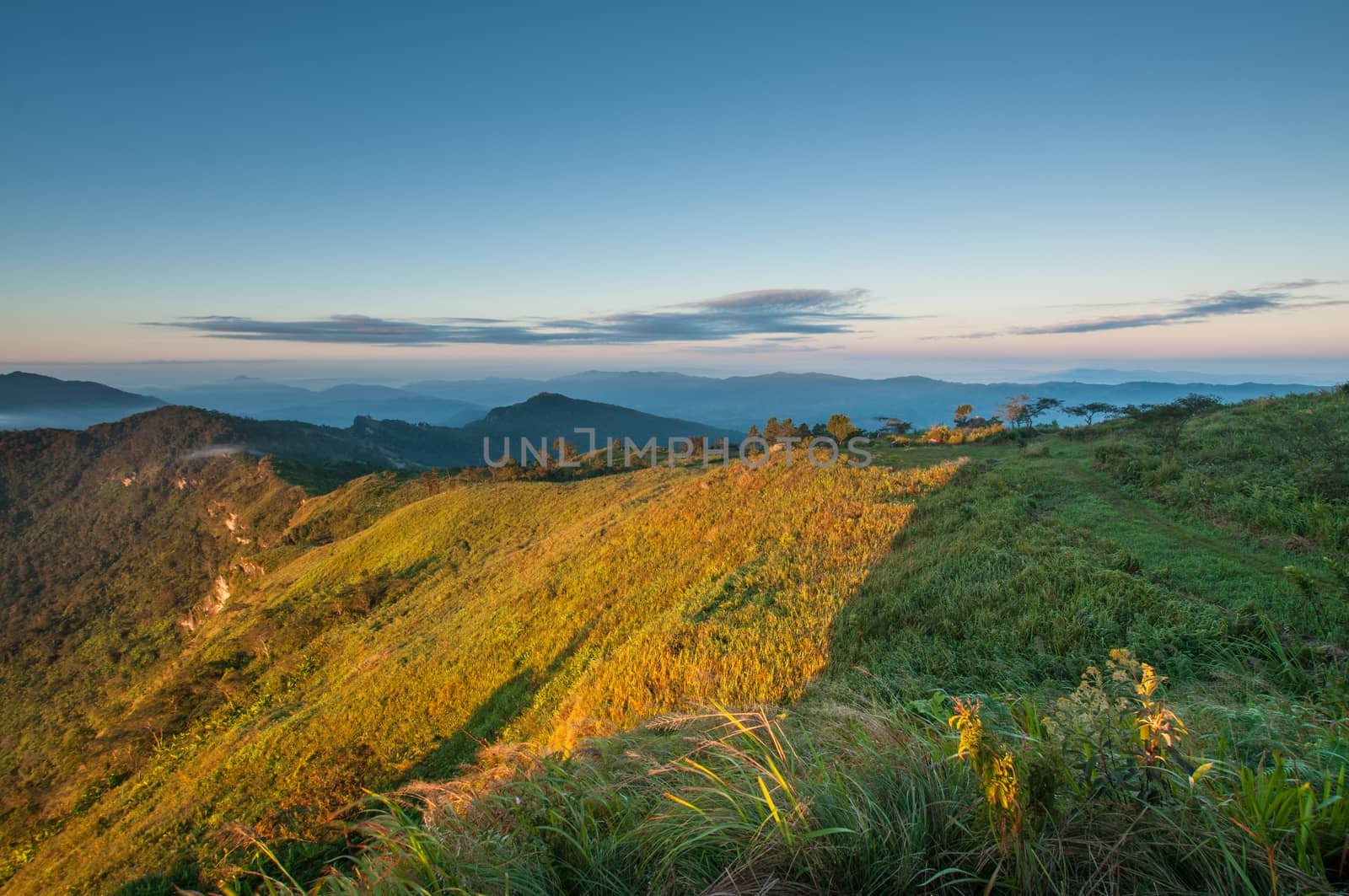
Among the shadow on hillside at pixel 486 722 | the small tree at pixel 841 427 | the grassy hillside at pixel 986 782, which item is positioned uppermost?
the grassy hillside at pixel 986 782

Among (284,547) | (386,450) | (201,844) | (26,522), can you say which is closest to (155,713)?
(201,844)

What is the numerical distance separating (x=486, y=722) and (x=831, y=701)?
7.45 metres

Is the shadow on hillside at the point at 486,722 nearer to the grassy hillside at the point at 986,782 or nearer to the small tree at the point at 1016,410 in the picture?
the grassy hillside at the point at 986,782

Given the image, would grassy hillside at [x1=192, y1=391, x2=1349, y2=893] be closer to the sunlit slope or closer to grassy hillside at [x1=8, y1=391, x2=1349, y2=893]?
grassy hillside at [x1=8, y1=391, x2=1349, y2=893]

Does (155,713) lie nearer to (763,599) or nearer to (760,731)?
(763,599)

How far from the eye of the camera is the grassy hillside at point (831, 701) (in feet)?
6.92

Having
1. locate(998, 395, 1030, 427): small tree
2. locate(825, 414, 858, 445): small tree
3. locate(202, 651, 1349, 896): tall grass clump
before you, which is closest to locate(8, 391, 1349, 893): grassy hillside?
locate(202, 651, 1349, 896): tall grass clump

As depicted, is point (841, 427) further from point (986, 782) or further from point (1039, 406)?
point (986, 782)

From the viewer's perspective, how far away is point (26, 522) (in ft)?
279

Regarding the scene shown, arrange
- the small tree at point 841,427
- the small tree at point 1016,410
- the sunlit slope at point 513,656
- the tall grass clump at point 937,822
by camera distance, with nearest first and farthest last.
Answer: the tall grass clump at point 937,822 < the sunlit slope at point 513,656 < the small tree at point 841,427 < the small tree at point 1016,410

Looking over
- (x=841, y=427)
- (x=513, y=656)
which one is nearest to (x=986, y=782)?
(x=513, y=656)

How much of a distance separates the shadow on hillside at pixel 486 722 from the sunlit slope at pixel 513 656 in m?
0.04

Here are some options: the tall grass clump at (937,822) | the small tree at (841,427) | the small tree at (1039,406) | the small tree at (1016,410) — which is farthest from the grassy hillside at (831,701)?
the small tree at (1039,406)

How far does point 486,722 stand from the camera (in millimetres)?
9414
